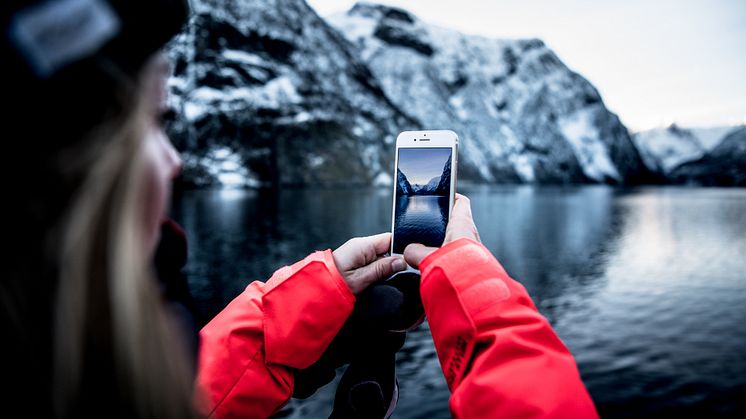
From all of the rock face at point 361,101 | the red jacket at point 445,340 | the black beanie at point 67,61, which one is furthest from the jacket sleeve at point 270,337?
the rock face at point 361,101

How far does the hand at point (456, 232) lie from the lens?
1.78m

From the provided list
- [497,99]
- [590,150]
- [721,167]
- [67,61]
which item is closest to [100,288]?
[67,61]

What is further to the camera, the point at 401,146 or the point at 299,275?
the point at 401,146

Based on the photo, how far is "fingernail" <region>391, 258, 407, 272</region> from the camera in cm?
210

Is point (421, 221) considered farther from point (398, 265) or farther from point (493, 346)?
point (493, 346)

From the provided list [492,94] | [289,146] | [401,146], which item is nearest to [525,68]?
[492,94]

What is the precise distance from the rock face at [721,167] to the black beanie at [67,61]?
199376 millimetres

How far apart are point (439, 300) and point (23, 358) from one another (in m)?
1.17

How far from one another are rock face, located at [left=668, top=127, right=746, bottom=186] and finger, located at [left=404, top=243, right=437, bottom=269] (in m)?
198

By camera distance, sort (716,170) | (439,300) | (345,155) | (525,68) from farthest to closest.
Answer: (716,170) < (525,68) < (345,155) < (439,300)

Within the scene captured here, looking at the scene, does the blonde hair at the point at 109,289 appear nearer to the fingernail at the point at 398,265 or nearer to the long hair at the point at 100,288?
the long hair at the point at 100,288

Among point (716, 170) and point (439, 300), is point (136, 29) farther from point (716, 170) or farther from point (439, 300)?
point (716, 170)

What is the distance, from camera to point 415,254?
1.92 meters

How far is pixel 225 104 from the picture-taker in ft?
246
